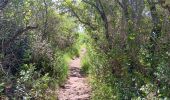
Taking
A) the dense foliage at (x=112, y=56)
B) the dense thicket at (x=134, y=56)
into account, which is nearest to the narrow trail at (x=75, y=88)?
the dense foliage at (x=112, y=56)

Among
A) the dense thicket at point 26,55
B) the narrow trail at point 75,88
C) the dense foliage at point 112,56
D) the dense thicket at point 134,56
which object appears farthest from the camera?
the narrow trail at point 75,88

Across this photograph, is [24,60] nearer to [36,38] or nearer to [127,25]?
[36,38]

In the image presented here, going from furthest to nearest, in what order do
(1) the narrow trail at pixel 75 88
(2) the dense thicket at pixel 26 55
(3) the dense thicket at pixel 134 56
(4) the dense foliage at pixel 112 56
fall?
(1) the narrow trail at pixel 75 88 → (2) the dense thicket at pixel 26 55 → (4) the dense foliage at pixel 112 56 → (3) the dense thicket at pixel 134 56

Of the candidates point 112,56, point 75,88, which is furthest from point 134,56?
point 75,88

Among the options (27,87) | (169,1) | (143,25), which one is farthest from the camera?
(143,25)

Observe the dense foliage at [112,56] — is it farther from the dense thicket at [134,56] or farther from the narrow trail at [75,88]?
the narrow trail at [75,88]

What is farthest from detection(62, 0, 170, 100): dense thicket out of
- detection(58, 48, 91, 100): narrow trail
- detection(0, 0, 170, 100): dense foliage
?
detection(58, 48, 91, 100): narrow trail

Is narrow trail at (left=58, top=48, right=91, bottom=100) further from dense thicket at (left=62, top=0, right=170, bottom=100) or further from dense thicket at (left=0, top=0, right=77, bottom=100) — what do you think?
dense thicket at (left=62, top=0, right=170, bottom=100)

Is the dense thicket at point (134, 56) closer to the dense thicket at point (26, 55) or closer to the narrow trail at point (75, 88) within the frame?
the narrow trail at point (75, 88)

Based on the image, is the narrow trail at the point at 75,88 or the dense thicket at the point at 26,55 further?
the narrow trail at the point at 75,88

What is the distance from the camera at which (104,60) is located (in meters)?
11.8

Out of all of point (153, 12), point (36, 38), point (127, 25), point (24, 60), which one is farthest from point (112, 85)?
point (36, 38)

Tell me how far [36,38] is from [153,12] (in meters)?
4.95

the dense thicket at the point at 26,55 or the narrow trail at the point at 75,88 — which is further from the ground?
the dense thicket at the point at 26,55
